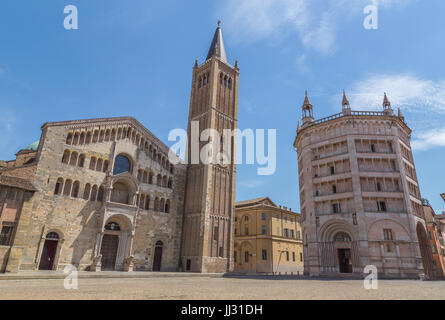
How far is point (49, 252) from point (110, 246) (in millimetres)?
5767

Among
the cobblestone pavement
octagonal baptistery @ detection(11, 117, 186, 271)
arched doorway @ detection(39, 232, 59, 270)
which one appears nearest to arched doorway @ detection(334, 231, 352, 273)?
the cobblestone pavement

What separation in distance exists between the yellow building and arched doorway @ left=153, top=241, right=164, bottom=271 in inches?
831

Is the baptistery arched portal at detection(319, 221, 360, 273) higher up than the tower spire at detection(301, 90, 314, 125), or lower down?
lower down

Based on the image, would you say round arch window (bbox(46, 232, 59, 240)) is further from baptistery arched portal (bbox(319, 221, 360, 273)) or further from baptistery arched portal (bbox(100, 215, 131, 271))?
baptistery arched portal (bbox(319, 221, 360, 273))

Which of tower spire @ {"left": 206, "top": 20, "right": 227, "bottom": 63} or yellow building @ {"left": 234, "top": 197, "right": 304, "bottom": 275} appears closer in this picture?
tower spire @ {"left": 206, "top": 20, "right": 227, "bottom": 63}

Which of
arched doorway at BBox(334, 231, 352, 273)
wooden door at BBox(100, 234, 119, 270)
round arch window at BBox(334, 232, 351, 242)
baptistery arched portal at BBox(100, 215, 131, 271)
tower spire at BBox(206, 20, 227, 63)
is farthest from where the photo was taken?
tower spire at BBox(206, 20, 227, 63)

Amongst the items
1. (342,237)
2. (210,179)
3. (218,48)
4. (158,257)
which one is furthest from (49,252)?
(218,48)

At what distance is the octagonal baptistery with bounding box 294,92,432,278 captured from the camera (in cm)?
2980

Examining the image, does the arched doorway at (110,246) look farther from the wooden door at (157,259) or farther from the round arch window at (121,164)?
the round arch window at (121,164)

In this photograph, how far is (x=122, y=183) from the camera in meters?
32.1

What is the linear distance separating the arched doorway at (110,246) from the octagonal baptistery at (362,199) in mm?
22323

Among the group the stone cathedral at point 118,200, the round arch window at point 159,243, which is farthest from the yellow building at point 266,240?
the round arch window at point 159,243

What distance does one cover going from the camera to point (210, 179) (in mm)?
35781
